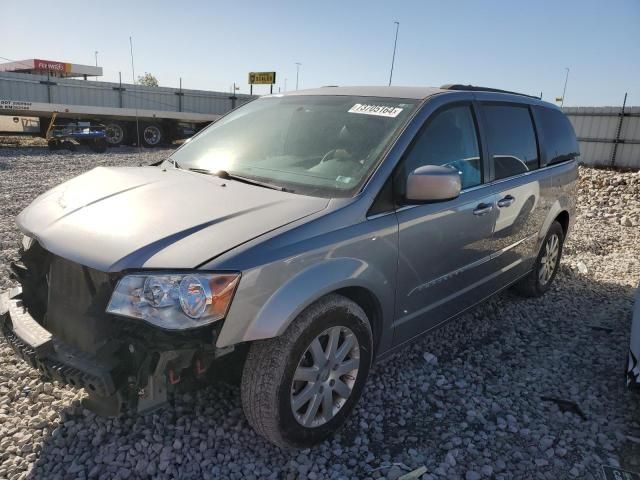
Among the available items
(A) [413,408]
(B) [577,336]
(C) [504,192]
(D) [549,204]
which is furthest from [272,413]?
(D) [549,204]

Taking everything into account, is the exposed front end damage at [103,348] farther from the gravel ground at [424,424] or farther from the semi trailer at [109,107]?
the semi trailer at [109,107]

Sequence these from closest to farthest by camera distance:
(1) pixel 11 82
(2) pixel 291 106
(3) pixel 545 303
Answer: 1. (2) pixel 291 106
2. (3) pixel 545 303
3. (1) pixel 11 82

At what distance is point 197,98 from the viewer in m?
23.4

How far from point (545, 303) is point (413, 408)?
8.39 feet

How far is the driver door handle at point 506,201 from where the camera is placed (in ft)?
11.8

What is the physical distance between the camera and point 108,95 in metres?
20.4

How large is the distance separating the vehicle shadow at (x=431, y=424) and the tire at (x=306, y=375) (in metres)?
0.19

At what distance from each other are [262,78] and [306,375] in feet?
101

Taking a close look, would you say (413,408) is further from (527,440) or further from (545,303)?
(545,303)

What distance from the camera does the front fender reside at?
208 centimetres

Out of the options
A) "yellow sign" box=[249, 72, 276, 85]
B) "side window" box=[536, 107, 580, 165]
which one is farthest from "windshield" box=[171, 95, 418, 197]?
"yellow sign" box=[249, 72, 276, 85]

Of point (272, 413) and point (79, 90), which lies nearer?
point (272, 413)

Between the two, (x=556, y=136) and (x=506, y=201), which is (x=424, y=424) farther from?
(x=556, y=136)

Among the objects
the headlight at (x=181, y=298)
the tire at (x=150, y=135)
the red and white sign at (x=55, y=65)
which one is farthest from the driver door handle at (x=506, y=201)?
the red and white sign at (x=55, y=65)
